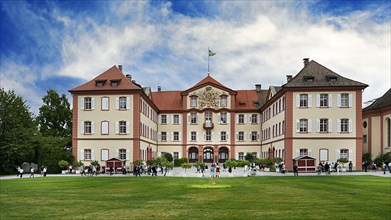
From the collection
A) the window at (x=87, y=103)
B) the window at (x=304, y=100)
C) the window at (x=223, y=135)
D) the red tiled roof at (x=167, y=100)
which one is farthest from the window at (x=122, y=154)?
the window at (x=223, y=135)

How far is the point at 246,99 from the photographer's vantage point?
78188 mm

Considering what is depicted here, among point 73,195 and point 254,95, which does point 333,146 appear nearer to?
point 254,95

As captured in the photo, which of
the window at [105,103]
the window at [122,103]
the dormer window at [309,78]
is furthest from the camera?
the window at [105,103]

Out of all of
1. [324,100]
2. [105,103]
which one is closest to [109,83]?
[105,103]

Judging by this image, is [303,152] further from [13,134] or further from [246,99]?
[13,134]

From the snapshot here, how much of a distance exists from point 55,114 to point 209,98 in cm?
2641

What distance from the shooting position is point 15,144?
53.4 metres

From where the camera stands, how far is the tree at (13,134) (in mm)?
53219

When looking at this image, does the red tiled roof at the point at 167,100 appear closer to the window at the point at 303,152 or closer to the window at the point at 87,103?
the window at the point at 87,103

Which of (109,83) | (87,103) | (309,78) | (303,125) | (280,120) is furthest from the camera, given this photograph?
(109,83)

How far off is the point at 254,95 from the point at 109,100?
1214 inches

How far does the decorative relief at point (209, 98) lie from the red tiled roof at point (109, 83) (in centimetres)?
1903

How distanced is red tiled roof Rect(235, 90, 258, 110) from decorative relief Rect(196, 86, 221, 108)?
13.1ft

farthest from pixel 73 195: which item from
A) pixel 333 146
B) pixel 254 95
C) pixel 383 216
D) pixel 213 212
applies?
pixel 254 95
